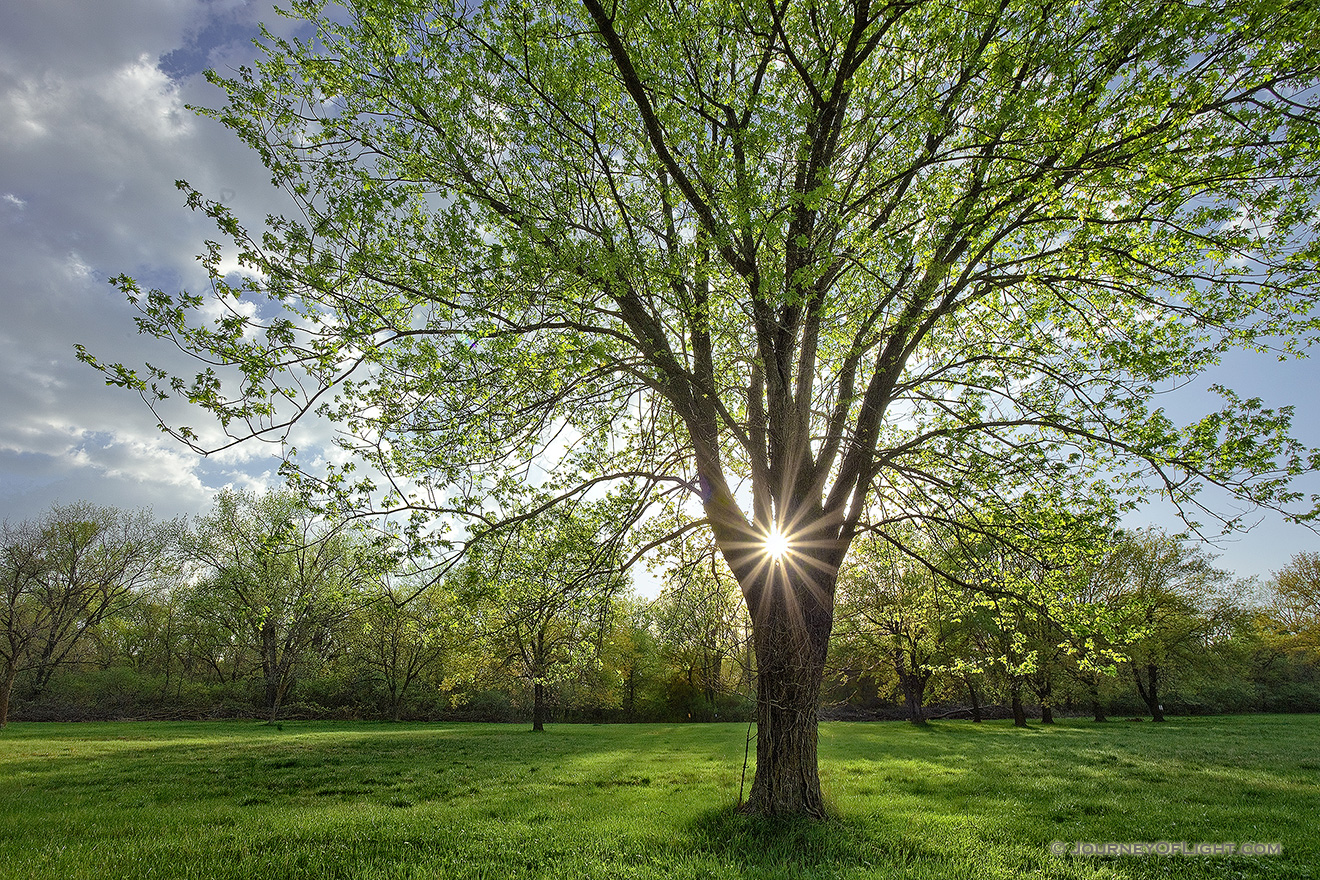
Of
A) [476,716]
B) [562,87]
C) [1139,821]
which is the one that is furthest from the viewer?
[476,716]

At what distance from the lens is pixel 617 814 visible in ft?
26.0

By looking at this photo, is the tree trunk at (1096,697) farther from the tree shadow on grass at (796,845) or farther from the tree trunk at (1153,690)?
the tree shadow on grass at (796,845)

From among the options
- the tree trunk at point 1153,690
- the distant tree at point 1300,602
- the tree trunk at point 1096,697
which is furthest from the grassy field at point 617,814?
the distant tree at point 1300,602

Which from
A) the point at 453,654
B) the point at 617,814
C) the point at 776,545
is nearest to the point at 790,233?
the point at 776,545

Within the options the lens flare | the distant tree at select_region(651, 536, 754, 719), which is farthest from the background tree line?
the lens flare

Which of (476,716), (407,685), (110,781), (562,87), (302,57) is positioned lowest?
(476,716)

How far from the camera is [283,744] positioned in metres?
17.4

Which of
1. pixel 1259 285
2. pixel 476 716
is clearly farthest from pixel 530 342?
pixel 476 716

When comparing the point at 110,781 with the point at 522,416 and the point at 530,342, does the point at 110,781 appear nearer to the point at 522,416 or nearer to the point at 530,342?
the point at 522,416

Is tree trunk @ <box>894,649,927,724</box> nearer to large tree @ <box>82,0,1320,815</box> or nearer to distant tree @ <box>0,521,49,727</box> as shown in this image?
large tree @ <box>82,0,1320,815</box>

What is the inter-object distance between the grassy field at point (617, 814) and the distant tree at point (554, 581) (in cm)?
239

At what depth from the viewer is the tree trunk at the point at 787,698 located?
6.81 metres

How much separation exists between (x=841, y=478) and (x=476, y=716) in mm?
38789

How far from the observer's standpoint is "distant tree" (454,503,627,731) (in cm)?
753
